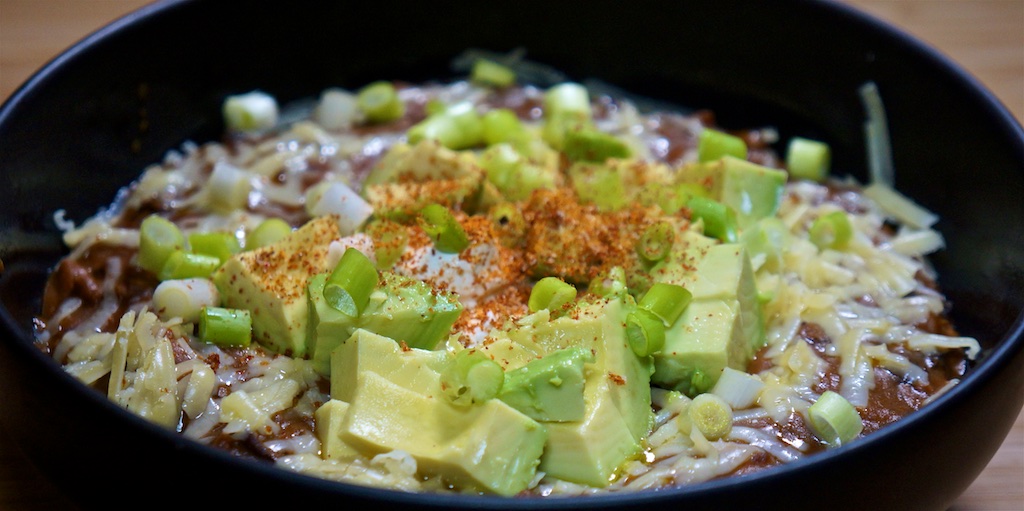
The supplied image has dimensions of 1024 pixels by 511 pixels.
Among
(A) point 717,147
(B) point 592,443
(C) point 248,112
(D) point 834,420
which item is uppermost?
(C) point 248,112

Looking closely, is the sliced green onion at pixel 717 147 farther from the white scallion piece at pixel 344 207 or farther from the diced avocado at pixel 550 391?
the diced avocado at pixel 550 391

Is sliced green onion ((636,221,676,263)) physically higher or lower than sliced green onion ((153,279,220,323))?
higher

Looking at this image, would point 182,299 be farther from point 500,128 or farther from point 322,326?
point 500,128

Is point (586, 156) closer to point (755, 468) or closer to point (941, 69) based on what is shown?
point (941, 69)

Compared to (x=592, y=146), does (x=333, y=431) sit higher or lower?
lower

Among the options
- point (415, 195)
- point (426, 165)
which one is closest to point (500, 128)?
point (426, 165)

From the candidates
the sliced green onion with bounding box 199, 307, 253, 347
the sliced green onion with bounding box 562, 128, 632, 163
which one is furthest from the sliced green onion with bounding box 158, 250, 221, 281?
the sliced green onion with bounding box 562, 128, 632, 163

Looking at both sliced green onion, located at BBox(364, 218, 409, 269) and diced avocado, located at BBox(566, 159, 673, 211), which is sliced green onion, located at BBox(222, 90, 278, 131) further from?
diced avocado, located at BBox(566, 159, 673, 211)
